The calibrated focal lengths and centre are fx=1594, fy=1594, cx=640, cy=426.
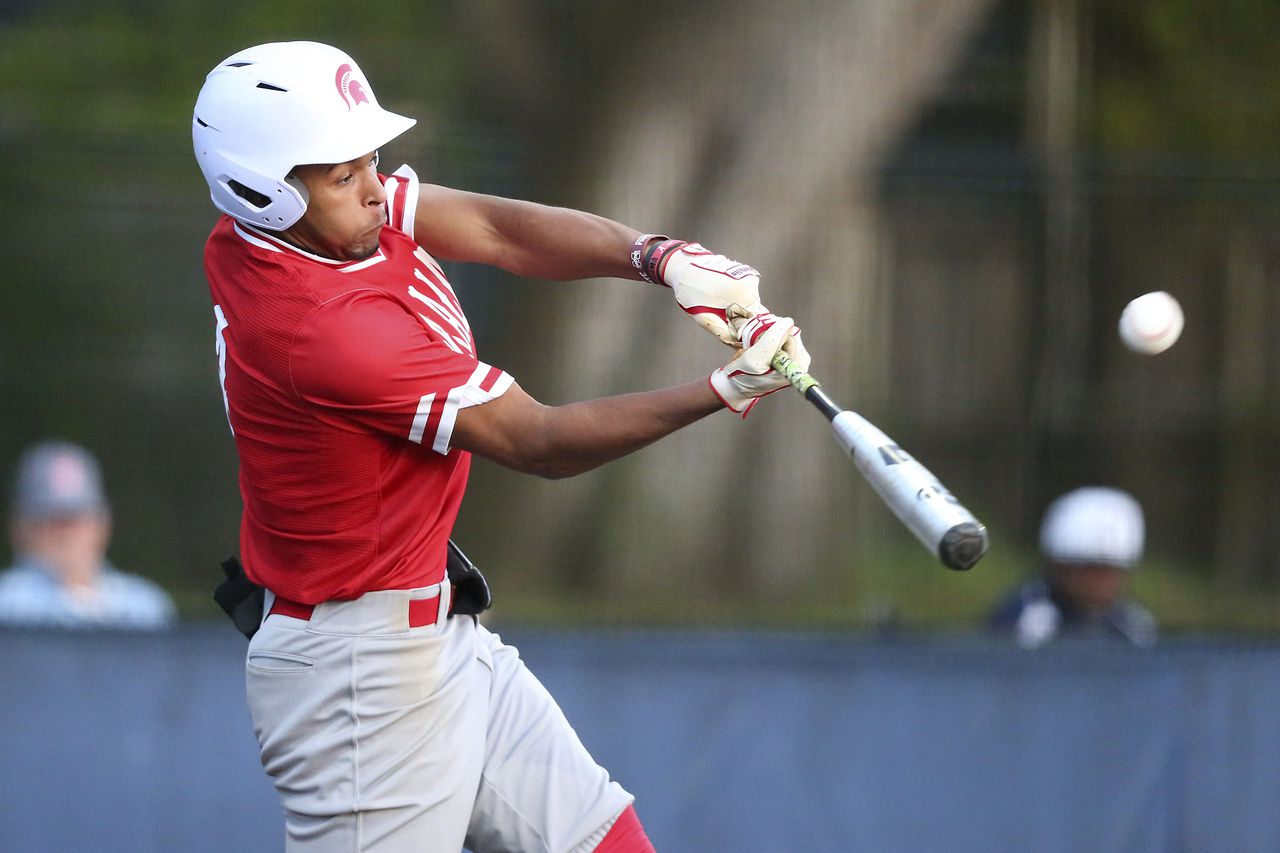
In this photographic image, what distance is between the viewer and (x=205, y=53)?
863cm

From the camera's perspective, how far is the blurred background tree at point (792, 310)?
7484mm

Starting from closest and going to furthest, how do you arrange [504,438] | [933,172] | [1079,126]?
1. [504,438]
2. [933,172]
3. [1079,126]

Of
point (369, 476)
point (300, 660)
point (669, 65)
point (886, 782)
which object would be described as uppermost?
point (669, 65)

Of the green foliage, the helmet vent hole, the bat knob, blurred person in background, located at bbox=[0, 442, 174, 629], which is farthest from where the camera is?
the green foliage

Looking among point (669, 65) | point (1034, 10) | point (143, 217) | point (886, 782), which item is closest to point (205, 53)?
point (143, 217)

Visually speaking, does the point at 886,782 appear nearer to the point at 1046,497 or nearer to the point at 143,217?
the point at 1046,497

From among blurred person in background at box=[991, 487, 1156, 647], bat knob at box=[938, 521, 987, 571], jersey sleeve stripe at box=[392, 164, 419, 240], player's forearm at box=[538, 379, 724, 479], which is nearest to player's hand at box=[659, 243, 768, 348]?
player's forearm at box=[538, 379, 724, 479]

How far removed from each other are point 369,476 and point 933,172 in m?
4.84

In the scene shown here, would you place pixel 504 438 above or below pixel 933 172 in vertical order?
below

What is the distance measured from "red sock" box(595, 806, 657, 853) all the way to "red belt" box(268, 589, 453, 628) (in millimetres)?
591

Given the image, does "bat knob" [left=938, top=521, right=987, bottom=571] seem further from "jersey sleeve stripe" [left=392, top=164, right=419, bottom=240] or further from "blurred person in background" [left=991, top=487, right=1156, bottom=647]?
"blurred person in background" [left=991, top=487, right=1156, bottom=647]

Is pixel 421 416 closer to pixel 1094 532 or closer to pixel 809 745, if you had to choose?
pixel 809 745

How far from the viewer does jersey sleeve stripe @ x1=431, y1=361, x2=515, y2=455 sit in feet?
10.2

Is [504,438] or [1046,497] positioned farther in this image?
[1046,497]
